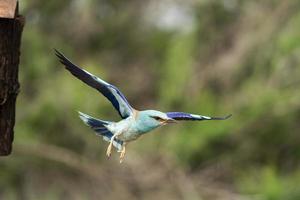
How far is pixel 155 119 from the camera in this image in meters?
0.92

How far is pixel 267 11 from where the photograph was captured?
4.04 metres

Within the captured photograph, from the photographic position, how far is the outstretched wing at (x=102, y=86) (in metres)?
0.95

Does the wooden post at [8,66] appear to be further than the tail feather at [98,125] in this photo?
Yes

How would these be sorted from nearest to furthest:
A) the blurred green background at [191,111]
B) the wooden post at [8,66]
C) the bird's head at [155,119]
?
1. the bird's head at [155,119]
2. the wooden post at [8,66]
3. the blurred green background at [191,111]

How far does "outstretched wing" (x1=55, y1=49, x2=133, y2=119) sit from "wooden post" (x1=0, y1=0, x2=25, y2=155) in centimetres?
27

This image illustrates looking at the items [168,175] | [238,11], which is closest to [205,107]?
[168,175]

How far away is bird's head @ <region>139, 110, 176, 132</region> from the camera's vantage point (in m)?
0.91

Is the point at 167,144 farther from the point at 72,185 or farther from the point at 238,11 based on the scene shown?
the point at 238,11

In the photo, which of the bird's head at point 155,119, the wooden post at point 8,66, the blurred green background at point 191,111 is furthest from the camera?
the blurred green background at point 191,111

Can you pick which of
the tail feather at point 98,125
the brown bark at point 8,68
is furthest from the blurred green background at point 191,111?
the tail feather at point 98,125

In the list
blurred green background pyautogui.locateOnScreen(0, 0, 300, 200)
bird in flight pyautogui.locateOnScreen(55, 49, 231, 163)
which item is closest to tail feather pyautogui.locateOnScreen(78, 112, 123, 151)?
bird in flight pyautogui.locateOnScreen(55, 49, 231, 163)

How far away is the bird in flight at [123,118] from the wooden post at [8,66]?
28 centimetres

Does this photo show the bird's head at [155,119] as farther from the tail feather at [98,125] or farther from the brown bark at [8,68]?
the brown bark at [8,68]

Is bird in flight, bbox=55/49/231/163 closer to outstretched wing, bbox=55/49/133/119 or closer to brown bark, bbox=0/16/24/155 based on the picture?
outstretched wing, bbox=55/49/133/119
